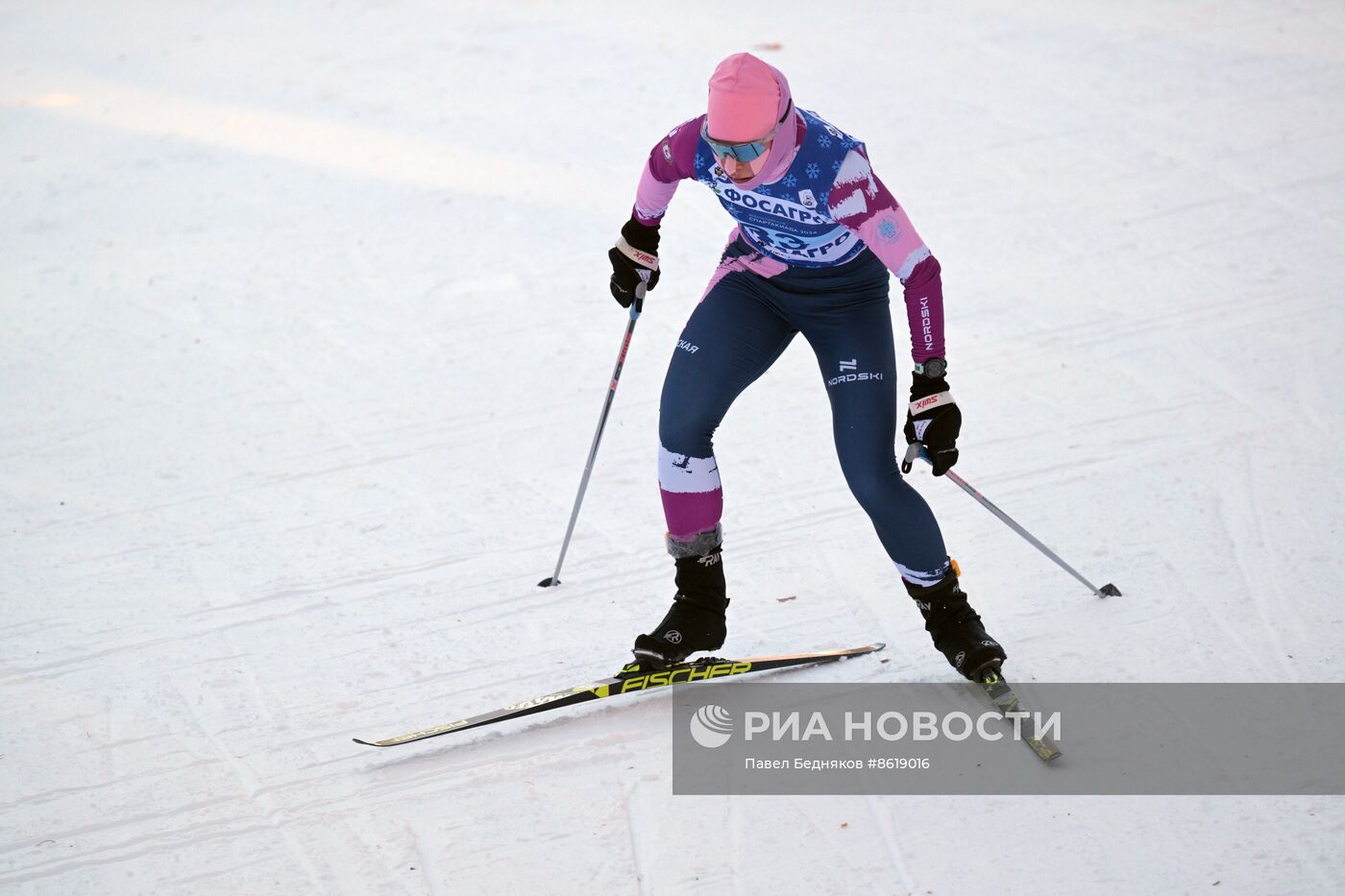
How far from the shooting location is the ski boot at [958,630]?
360 cm

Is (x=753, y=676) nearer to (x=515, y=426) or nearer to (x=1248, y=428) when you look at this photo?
(x=515, y=426)

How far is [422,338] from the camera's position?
19.2ft

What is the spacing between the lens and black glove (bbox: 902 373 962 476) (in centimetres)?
339

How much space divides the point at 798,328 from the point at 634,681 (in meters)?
1.16

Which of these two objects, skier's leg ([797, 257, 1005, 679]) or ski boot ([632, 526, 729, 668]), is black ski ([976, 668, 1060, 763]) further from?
ski boot ([632, 526, 729, 668])

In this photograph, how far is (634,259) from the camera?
13.3 feet

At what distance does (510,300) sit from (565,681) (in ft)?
8.79

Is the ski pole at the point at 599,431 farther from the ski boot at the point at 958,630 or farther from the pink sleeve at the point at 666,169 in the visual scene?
the ski boot at the point at 958,630

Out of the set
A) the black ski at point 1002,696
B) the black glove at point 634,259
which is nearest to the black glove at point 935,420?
the black ski at point 1002,696

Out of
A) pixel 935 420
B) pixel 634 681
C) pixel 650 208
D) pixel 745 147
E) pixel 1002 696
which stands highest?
pixel 745 147

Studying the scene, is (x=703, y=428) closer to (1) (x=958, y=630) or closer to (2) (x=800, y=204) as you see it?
(2) (x=800, y=204)

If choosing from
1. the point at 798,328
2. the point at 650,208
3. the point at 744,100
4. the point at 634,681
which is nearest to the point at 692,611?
the point at 634,681

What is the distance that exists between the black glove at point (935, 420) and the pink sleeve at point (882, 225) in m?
0.21

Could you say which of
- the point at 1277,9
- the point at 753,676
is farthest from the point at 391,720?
the point at 1277,9
